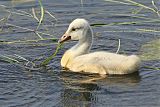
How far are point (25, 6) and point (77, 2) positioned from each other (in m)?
1.14

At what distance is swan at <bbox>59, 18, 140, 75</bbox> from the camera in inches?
405

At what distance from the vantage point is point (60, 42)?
10.8m

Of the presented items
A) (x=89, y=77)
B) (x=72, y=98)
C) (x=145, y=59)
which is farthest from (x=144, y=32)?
(x=72, y=98)

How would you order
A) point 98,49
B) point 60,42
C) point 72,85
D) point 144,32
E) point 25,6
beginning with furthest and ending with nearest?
1. point 25,6
2. point 144,32
3. point 98,49
4. point 60,42
5. point 72,85

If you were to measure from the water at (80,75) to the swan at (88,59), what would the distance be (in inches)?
5.5

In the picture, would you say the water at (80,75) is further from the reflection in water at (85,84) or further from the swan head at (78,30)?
the swan head at (78,30)

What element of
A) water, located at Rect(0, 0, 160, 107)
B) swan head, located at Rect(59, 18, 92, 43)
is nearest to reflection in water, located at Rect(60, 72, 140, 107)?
water, located at Rect(0, 0, 160, 107)

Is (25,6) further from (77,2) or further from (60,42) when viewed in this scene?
(60,42)

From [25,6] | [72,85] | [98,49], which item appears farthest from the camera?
[25,6]

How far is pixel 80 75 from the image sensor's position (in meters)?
10.4

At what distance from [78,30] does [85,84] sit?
3.80 feet

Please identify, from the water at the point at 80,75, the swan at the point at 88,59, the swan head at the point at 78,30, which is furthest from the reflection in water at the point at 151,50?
the swan head at the point at 78,30

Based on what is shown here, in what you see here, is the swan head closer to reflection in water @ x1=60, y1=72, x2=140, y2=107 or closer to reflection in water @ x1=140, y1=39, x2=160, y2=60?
reflection in water @ x1=60, y1=72, x2=140, y2=107

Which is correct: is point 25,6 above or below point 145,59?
above
